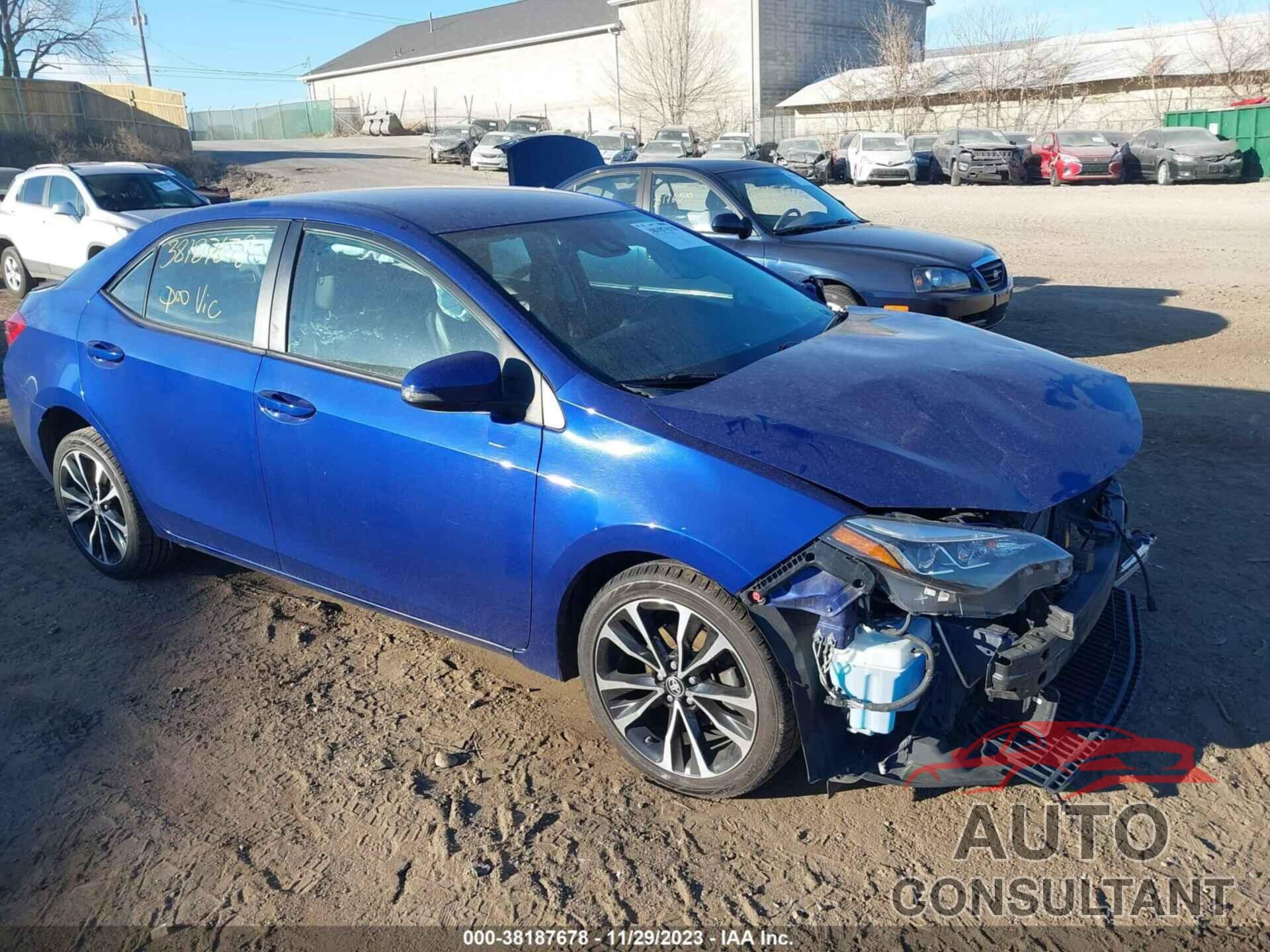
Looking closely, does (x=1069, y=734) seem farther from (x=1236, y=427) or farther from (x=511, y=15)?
(x=511, y=15)

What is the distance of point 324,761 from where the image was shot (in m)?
3.39

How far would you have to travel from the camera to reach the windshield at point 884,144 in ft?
101

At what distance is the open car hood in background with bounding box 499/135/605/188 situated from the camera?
1092 cm

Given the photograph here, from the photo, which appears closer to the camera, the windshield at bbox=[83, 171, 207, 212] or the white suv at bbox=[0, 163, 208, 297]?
the white suv at bbox=[0, 163, 208, 297]

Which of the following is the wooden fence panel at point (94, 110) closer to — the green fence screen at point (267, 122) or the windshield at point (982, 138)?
the green fence screen at point (267, 122)

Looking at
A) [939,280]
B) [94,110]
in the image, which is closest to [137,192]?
[939,280]

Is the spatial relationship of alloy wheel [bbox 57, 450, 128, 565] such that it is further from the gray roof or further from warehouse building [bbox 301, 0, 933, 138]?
the gray roof

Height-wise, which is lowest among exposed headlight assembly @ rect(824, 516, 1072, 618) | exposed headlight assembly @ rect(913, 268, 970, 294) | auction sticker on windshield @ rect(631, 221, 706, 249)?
exposed headlight assembly @ rect(824, 516, 1072, 618)

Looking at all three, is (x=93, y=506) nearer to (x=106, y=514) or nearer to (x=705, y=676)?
(x=106, y=514)

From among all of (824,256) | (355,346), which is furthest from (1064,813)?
(824,256)

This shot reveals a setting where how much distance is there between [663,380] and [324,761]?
5.43 ft

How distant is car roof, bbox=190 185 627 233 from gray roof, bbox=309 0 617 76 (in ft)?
188

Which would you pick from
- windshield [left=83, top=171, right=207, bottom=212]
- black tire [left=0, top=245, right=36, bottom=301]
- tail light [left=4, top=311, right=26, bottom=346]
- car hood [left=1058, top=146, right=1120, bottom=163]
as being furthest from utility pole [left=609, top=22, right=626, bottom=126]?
tail light [left=4, top=311, right=26, bottom=346]

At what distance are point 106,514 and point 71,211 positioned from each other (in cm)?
994
